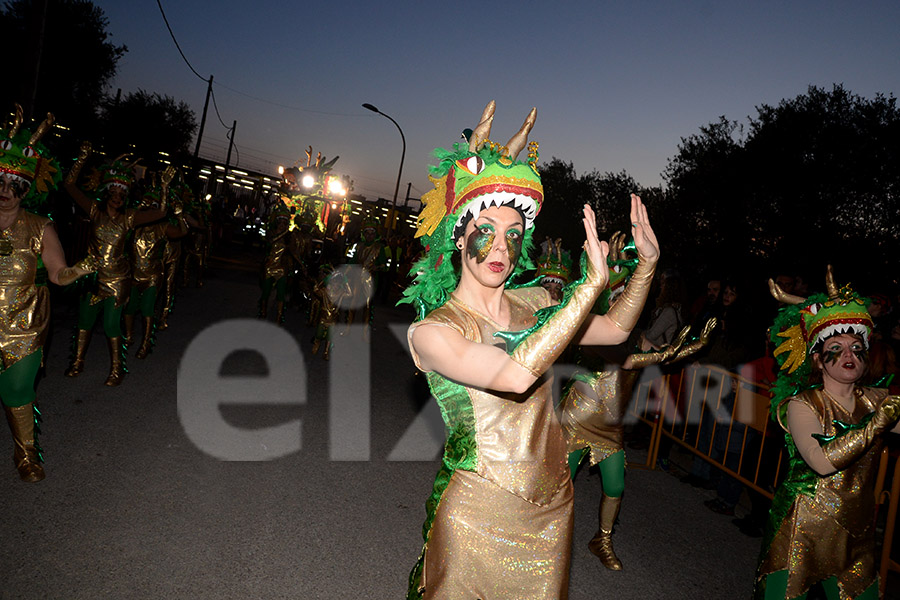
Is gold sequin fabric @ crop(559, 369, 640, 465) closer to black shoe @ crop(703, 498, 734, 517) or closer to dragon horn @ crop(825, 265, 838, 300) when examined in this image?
dragon horn @ crop(825, 265, 838, 300)

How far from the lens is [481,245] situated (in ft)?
7.09

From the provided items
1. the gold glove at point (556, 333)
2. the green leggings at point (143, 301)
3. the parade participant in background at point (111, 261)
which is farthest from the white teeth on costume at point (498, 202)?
the green leggings at point (143, 301)

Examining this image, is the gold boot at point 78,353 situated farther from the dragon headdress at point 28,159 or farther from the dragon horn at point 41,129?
the dragon horn at point 41,129

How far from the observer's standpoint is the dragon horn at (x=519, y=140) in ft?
7.66

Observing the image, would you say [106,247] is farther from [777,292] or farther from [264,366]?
[777,292]

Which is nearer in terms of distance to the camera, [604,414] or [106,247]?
[604,414]

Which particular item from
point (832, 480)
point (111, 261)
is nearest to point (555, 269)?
point (832, 480)

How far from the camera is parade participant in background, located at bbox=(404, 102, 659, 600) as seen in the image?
5.80ft

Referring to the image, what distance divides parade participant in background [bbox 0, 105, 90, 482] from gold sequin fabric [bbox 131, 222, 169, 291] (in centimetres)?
348

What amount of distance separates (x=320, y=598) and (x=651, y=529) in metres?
3.12

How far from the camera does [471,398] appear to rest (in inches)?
80.6

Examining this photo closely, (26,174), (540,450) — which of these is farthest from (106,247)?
(540,450)

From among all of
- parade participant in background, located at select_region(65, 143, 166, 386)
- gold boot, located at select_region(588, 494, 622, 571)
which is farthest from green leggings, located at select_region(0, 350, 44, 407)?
gold boot, located at select_region(588, 494, 622, 571)

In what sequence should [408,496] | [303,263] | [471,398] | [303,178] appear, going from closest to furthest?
[471,398] < [408,496] < [303,263] < [303,178]
